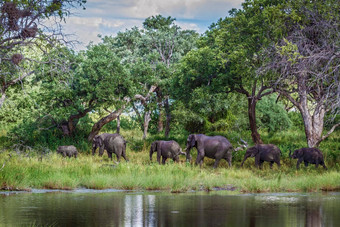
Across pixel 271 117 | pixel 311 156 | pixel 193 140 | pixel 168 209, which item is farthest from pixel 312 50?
pixel 271 117

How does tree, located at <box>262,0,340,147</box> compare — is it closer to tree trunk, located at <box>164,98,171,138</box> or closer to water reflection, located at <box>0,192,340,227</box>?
water reflection, located at <box>0,192,340,227</box>

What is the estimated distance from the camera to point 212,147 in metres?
26.0

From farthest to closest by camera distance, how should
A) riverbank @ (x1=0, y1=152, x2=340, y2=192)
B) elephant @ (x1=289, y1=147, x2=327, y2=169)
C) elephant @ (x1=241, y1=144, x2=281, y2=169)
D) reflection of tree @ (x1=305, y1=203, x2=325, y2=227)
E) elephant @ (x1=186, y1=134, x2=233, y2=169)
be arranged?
1. elephant @ (x1=186, y1=134, x2=233, y2=169)
2. elephant @ (x1=241, y1=144, x2=281, y2=169)
3. elephant @ (x1=289, y1=147, x2=327, y2=169)
4. riverbank @ (x1=0, y1=152, x2=340, y2=192)
5. reflection of tree @ (x1=305, y1=203, x2=325, y2=227)

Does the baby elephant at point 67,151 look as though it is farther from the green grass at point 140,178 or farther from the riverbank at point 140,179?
the riverbank at point 140,179

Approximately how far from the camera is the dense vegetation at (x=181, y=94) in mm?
19234

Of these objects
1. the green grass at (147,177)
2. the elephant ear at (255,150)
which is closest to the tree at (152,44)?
the elephant ear at (255,150)

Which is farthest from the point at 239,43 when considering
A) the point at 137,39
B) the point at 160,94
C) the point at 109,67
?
the point at 137,39

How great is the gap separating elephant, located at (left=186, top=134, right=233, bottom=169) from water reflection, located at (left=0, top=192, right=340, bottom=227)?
7.66m

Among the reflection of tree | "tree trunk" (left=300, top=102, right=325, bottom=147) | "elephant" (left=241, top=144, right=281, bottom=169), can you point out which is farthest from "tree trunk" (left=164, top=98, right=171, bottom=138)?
the reflection of tree

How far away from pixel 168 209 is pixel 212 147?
452 inches

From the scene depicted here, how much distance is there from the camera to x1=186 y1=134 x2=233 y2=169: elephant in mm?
25906

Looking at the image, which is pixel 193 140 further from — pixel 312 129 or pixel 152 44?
pixel 152 44

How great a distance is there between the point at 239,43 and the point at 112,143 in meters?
8.67

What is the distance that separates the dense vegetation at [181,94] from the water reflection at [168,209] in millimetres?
1756
